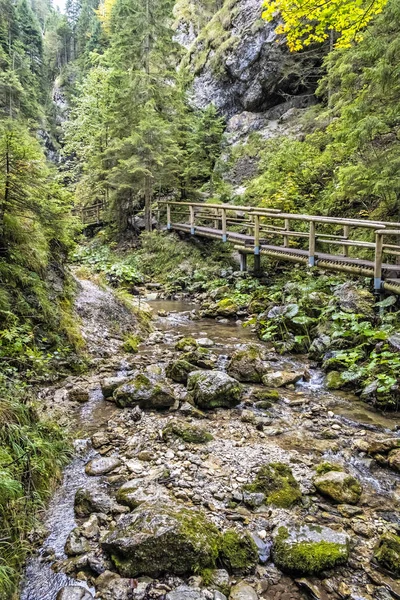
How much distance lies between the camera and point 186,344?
7.61 m

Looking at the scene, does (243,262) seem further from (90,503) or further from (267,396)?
(90,503)

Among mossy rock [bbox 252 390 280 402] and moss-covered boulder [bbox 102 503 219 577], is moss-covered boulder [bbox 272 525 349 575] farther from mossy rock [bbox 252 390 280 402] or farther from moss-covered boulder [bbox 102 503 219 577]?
mossy rock [bbox 252 390 280 402]

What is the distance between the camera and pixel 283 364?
276 inches

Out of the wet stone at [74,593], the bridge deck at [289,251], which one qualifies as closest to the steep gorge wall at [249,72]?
the bridge deck at [289,251]

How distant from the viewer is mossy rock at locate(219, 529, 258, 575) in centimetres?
270

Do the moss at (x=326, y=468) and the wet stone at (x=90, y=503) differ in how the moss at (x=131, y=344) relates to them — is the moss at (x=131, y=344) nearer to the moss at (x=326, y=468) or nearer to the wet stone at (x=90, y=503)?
the wet stone at (x=90, y=503)

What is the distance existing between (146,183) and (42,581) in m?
14.9

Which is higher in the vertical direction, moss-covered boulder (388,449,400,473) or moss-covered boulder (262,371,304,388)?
moss-covered boulder (388,449,400,473)

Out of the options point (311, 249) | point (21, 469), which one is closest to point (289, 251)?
point (311, 249)

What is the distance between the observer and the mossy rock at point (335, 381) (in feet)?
19.6

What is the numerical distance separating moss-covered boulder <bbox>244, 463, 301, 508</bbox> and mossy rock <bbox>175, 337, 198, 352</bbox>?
3.89 metres

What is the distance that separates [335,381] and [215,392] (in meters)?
2.03

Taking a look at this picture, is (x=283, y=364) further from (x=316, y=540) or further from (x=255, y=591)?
(x=255, y=591)

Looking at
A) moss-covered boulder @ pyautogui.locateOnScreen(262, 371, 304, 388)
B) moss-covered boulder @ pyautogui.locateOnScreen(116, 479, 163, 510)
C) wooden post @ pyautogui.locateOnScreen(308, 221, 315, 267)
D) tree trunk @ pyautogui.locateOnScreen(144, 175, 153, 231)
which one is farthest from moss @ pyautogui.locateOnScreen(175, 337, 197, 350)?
tree trunk @ pyautogui.locateOnScreen(144, 175, 153, 231)
